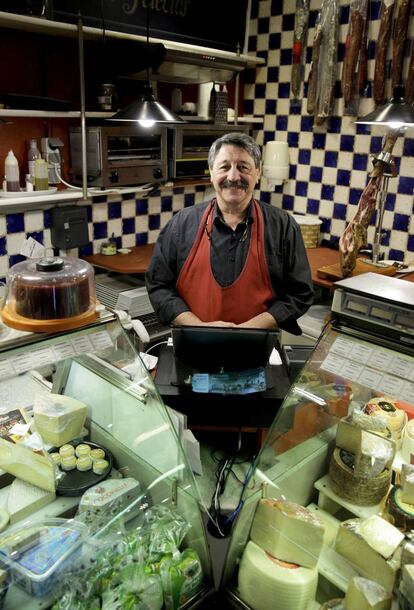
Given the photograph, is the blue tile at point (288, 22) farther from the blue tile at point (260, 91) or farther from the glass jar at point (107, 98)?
the glass jar at point (107, 98)

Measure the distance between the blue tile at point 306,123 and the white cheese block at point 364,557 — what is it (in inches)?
161

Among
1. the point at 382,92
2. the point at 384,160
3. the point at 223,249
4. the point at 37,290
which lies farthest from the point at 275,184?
the point at 37,290

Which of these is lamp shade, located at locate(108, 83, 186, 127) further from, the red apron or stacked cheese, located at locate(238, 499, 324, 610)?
stacked cheese, located at locate(238, 499, 324, 610)

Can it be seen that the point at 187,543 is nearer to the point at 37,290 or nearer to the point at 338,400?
the point at 338,400

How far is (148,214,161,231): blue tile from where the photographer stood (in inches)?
196

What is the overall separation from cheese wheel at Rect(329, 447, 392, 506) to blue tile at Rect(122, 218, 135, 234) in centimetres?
342

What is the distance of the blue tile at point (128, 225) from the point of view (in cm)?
477

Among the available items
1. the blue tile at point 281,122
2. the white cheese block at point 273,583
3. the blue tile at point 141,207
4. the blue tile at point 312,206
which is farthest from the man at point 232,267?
the blue tile at point 281,122

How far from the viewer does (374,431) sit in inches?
77.7

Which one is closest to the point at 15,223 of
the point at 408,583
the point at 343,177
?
the point at 343,177

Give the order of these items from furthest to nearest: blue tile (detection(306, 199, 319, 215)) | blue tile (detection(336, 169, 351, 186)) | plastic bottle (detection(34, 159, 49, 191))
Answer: blue tile (detection(306, 199, 319, 215)), blue tile (detection(336, 169, 351, 186)), plastic bottle (detection(34, 159, 49, 191))

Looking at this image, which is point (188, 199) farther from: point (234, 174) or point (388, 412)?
point (388, 412)

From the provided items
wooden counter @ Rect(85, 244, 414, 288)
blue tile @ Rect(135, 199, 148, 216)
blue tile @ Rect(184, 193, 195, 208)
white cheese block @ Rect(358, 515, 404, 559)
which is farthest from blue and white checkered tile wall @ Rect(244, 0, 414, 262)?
white cheese block @ Rect(358, 515, 404, 559)

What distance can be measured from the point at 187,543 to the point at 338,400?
796 millimetres
